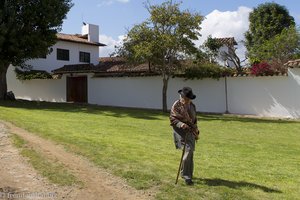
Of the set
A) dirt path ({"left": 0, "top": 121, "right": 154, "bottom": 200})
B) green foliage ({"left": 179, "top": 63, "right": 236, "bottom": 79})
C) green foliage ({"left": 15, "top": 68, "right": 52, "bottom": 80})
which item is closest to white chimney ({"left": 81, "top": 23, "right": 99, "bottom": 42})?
green foliage ({"left": 15, "top": 68, "right": 52, "bottom": 80})

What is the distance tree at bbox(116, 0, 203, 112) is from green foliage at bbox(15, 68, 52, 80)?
37.4 feet

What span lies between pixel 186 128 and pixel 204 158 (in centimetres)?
291

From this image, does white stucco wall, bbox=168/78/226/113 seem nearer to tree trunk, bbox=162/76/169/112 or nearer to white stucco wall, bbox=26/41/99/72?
tree trunk, bbox=162/76/169/112

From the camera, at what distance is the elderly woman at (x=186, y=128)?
23.3 ft

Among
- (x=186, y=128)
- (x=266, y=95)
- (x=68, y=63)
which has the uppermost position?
(x=68, y=63)

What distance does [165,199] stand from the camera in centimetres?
632

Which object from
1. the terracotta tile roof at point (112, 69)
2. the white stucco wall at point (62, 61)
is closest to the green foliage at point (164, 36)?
the terracotta tile roof at point (112, 69)

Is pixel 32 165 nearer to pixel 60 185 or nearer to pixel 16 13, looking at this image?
pixel 60 185

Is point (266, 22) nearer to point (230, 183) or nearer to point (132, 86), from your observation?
point (132, 86)

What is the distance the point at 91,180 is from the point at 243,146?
6312mm

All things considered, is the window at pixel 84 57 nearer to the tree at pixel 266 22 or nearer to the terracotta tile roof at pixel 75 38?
the terracotta tile roof at pixel 75 38

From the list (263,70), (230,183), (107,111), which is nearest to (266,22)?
(263,70)

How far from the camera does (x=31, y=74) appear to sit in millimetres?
33719

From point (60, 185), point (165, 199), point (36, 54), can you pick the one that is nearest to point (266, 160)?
point (165, 199)
